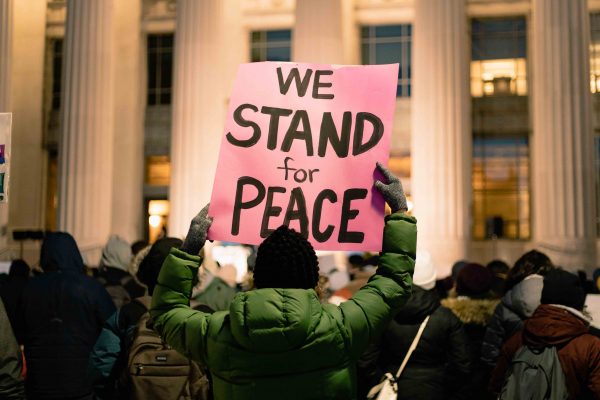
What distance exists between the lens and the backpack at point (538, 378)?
464cm

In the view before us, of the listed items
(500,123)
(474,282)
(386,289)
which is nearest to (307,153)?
(386,289)

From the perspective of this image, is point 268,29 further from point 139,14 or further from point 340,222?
point 340,222

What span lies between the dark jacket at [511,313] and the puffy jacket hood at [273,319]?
11.3 ft

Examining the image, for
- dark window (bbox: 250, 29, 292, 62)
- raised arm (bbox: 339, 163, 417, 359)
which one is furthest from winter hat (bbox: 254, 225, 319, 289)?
dark window (bbox: 250, 29, 292, 62)

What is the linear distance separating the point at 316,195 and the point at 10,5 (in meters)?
20.5

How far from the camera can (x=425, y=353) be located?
5.62m

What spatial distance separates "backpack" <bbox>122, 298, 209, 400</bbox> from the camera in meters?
4.27

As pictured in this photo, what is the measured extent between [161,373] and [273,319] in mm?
1516

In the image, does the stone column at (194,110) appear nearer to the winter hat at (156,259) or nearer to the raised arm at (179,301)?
the winter hat at (156,259)

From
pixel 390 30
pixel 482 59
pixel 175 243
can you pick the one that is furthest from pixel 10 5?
pixel 175 243

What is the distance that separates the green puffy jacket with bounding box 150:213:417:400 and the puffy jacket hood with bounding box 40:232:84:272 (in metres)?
2.65

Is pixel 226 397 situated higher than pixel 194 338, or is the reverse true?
pixel 194 338

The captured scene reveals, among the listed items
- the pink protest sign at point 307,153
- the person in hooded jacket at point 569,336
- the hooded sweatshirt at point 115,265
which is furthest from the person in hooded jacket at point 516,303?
the hooded sweatshirt at point 115,265

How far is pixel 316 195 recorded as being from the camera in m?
3.95
